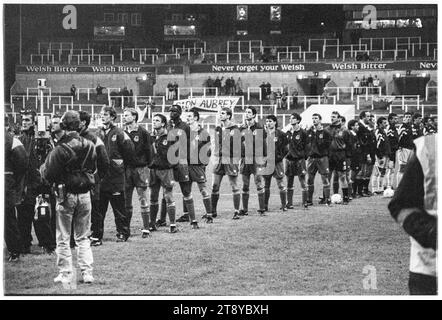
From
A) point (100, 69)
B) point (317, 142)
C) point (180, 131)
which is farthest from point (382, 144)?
point (100, 69)

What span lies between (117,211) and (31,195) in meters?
1.26

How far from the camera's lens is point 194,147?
1114 centimetres

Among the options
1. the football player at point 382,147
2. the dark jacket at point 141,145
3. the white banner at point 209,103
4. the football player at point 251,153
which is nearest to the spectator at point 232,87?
the white banner at point 209,103

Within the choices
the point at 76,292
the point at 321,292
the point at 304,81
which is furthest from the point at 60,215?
the point at 304,81

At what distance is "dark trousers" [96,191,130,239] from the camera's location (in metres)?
9.27

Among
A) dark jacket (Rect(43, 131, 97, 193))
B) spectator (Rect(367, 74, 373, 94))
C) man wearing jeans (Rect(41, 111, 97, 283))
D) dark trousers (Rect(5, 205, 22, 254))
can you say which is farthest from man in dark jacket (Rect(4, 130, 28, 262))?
spectator (Rect(367, 74, 373, 94))

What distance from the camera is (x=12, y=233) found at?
8.05 m

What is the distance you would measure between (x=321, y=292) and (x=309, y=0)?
3.22m

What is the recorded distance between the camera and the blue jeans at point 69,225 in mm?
6930

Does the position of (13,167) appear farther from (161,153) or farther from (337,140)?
(337,140)

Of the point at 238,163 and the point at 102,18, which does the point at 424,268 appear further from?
the point at 102,18

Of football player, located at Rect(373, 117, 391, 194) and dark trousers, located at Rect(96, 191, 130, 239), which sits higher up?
football player, located at Rect(373, 117, 391, 194)

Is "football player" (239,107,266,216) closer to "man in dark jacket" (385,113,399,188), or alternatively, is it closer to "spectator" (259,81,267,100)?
"man in dark jacket" (385,113,399,188)

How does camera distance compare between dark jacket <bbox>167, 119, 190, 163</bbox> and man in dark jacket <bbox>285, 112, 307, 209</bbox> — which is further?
man in dark jacket <bbox>285, 112, 307, 209</bbox>
